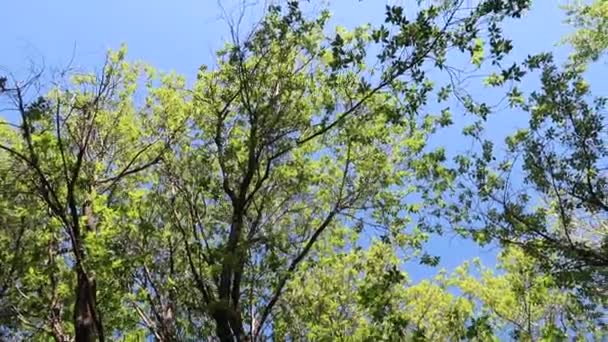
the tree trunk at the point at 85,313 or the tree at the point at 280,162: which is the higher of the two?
the tree at the point at 280,162

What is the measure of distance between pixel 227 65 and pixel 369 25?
6.97 feet

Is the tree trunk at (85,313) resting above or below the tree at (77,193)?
below

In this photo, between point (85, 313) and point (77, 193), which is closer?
point (85, 313)

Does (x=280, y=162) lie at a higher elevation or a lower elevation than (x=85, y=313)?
higher

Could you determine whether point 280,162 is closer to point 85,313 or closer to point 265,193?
point 265,193

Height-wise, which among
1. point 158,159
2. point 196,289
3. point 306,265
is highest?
point 158,159

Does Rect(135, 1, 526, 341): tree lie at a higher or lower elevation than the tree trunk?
higher

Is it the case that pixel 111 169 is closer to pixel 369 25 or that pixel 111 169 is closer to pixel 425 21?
pixel 369 25

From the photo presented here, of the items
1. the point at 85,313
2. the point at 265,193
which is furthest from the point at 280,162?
the point at 85,313

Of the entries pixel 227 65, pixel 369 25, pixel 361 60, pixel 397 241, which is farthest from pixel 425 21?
pixel 397 241

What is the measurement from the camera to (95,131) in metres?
12.3

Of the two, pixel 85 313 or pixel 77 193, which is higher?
pixel 77 193

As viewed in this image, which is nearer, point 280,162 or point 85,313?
point 85,313

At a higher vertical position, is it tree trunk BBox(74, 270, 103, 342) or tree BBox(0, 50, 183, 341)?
tree BBox(0, 50, 183, 341)
